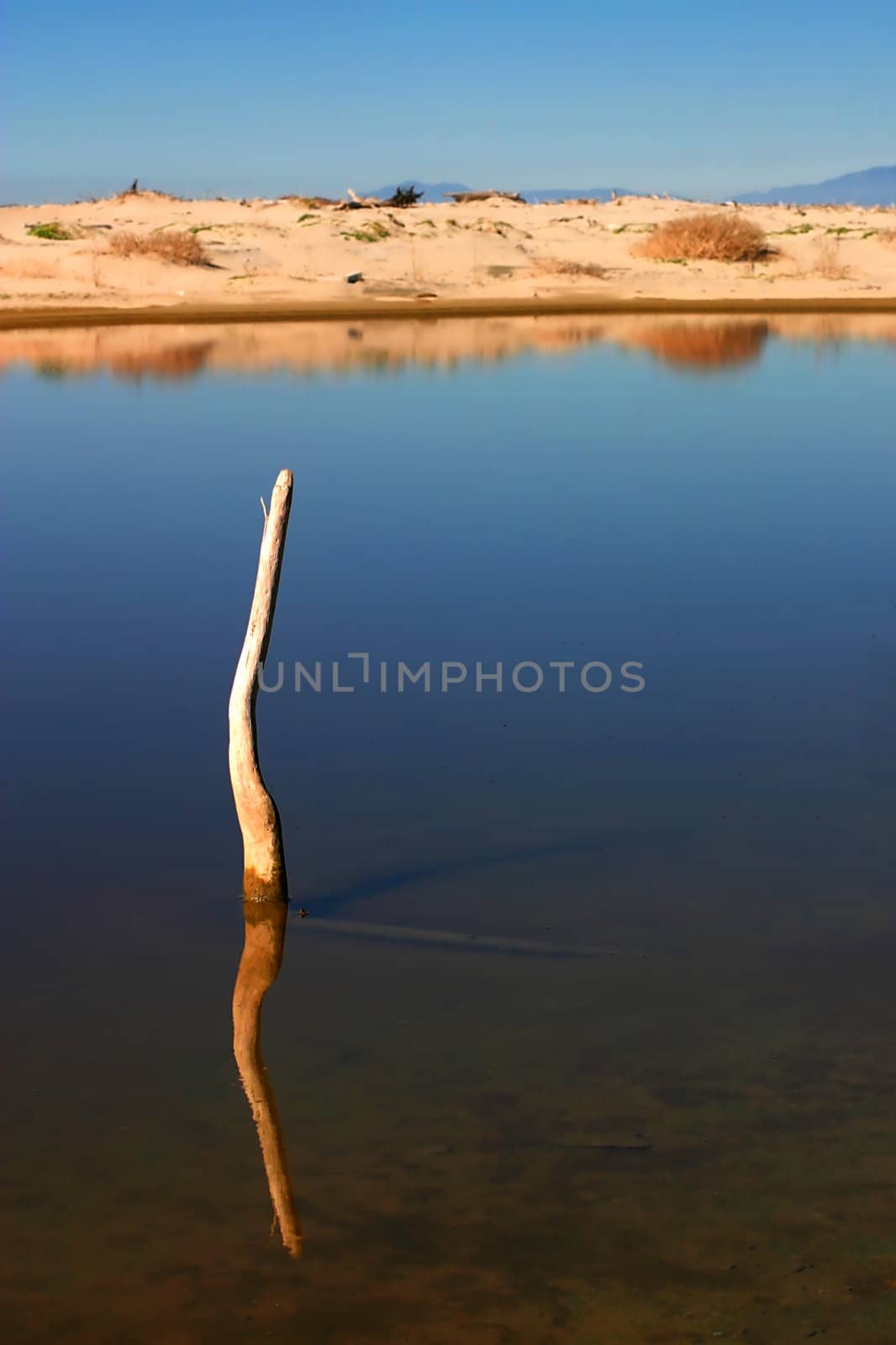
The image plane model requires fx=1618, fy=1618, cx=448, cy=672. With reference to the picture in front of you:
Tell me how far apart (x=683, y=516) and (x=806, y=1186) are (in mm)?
10193

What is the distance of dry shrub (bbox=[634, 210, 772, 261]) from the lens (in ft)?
123

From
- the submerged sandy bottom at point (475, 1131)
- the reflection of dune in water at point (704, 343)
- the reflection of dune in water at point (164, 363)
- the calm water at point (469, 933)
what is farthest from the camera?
the reflection of dune in water at point (704, 343)

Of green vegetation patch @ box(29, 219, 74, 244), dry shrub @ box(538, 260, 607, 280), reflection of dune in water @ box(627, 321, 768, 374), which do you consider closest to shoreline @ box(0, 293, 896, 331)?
dry shrub @ box(538, 260, 607, 280)

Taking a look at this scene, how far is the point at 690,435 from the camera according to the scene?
1883cm

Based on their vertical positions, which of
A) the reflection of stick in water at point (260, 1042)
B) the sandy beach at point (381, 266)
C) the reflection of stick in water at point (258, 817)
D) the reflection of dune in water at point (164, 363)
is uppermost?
the sandy beach at point (381, 266)

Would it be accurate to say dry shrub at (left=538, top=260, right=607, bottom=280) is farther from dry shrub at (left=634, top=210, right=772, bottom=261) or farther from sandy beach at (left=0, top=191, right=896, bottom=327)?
dry shrub at (left=634, top=210, right=772, bottom=261)

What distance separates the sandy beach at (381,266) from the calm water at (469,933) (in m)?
19.7

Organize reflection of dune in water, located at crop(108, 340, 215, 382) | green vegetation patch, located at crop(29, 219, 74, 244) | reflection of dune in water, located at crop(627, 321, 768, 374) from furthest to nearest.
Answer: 1. green vegetation patch, located at crop(29, 219, 74, 244)
2. reflection of dune in water, located at crop(627, 321, 768, 374)
3. reflection of dune in water, located at crop(108, 340, 215, 382)

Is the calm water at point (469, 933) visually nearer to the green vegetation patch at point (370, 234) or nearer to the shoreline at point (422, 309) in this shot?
the shoreline at point (422, 309)

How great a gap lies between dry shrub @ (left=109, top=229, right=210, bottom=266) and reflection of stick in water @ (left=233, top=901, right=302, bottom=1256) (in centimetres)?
2986

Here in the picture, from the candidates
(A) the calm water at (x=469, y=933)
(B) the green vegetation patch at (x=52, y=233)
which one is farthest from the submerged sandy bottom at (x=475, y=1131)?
(B) the green vegetation patch at (x=52, y=233)

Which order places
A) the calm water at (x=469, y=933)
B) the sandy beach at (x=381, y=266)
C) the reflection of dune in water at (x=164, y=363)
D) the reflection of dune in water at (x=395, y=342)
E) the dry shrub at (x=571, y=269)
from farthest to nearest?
the dry shrub at (x=571, y=269)
the sandy beach at (x=381, y=266)
the reflection of dune in water at (x=395, y=342)
the reflection of dune in water at (x=164, y=363)
the calm water at (x=469, y=933)

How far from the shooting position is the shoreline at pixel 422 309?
31.2m

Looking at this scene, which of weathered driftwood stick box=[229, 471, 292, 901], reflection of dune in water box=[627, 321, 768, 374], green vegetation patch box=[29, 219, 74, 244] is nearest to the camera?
weathered driftwood stick box=[229, 471, 292, 901]
